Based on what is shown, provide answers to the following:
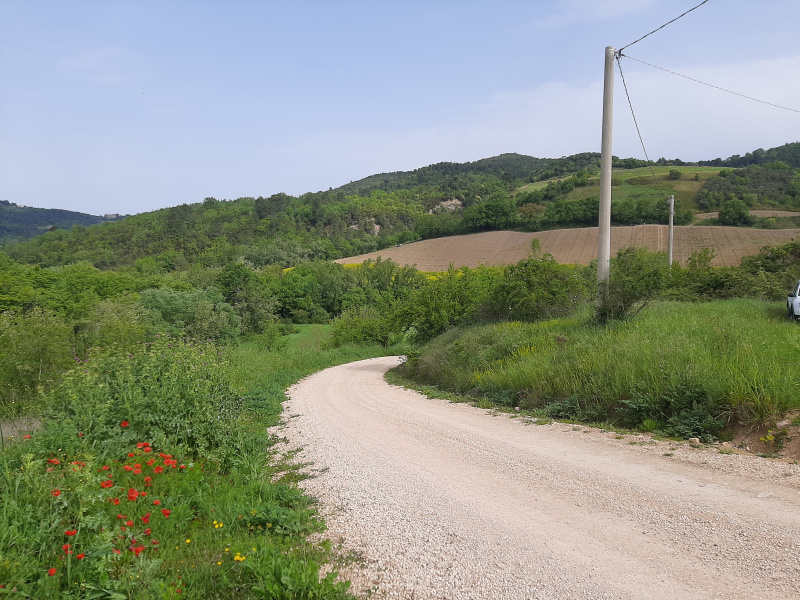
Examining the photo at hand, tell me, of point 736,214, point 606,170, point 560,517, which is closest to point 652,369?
point 560,517

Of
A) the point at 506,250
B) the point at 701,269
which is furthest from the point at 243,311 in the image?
the point at 701,269

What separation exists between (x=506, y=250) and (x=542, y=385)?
59010 mm

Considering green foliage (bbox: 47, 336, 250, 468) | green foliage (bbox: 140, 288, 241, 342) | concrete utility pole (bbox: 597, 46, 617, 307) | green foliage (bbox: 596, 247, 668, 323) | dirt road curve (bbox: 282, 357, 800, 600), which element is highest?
concrete utility pole (bbox: 597, 46, 617, 307)

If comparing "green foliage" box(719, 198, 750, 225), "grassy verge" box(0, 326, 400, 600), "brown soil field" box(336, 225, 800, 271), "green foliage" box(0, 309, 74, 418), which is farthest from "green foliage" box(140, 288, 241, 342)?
"green foliage" box(719, 198, 750, 225)

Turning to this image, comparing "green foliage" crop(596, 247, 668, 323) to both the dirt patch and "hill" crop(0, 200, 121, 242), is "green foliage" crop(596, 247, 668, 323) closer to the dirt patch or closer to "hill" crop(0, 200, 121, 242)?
the dirt patch

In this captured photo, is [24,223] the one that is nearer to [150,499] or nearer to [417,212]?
[417,212]

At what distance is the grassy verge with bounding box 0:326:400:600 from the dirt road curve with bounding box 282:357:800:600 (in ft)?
2.47

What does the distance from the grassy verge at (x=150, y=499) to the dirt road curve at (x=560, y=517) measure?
754 mm

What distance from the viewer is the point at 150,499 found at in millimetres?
5324

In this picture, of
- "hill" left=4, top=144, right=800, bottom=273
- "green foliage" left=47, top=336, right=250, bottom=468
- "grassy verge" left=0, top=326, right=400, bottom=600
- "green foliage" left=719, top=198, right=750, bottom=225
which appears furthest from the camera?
"hill" left=4, top=144, right=800, bottom=273

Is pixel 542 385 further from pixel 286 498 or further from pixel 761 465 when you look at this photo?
pixel 286 498

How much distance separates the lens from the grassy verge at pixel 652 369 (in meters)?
7.71

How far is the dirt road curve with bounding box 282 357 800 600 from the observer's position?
3.98 m

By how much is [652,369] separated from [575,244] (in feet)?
184
